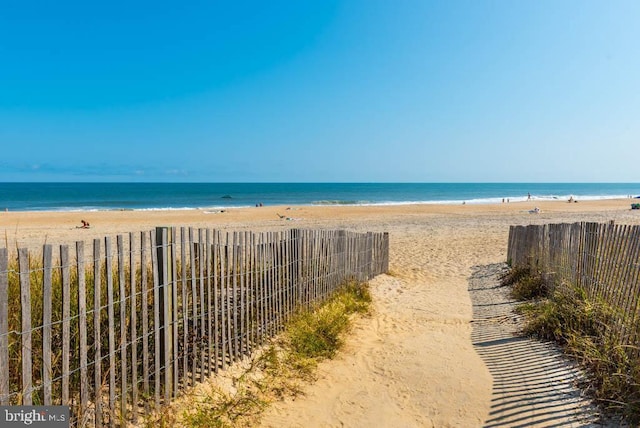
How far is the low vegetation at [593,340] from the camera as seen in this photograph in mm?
4215

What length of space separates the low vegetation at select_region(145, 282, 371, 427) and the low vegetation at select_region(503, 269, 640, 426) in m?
2.96

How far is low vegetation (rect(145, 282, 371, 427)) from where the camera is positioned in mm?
3998

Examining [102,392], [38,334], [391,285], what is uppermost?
[38,334]

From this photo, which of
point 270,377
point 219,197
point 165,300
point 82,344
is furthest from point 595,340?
point 219,197

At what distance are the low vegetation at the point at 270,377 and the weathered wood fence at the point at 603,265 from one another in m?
3.46

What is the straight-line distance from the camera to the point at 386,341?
668cm

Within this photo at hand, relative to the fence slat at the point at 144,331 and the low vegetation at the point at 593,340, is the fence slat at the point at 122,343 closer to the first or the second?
the fence slat at the point at 144,331

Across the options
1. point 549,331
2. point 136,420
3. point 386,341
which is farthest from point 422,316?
point 136,420

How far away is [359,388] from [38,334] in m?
3.32

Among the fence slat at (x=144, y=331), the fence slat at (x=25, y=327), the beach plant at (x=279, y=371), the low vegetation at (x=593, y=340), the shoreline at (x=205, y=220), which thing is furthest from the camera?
the shoreline at (x=205, y=220)

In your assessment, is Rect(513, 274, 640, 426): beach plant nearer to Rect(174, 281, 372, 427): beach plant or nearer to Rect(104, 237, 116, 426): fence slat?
Rect(174, 281, 372, 427): beach plant

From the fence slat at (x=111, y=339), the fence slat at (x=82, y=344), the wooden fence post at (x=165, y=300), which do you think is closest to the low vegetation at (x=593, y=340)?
the wooden fence post at (x=165, y=300)

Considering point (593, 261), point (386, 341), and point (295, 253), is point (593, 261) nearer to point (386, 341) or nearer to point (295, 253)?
point (386, 341)

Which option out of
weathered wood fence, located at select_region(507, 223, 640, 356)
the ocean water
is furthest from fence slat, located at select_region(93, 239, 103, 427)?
the ocean water
